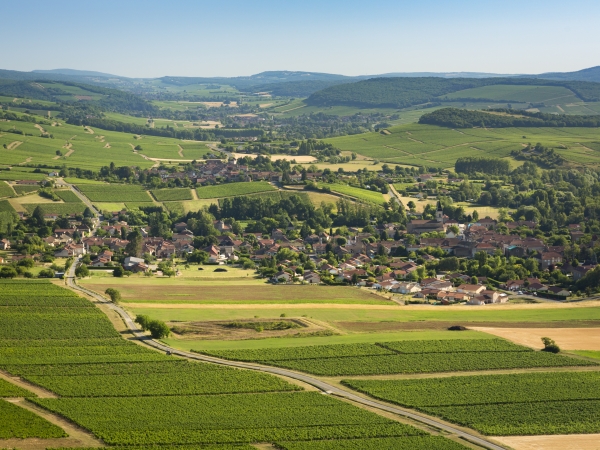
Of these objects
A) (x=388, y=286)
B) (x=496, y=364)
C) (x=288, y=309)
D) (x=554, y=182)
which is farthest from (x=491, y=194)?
(x=496, y=364)

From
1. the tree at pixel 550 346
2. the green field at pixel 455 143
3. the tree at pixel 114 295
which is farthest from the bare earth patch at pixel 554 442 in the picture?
the green field at pixel 455 143

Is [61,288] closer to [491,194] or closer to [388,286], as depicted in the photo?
[388,286]

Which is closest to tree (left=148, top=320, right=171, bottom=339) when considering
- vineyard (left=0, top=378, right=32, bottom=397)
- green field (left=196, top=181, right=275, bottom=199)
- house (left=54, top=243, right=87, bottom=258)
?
vineyard (left=0, top=378, right=32, bottom=397)

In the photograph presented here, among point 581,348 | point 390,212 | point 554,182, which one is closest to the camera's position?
point 581,348

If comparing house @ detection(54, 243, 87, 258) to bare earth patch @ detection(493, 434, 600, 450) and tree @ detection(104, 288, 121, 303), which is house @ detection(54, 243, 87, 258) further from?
bare earth patch @ detection(493, 434, 600, 450)

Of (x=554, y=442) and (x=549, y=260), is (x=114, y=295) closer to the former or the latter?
(x=554, y=442)

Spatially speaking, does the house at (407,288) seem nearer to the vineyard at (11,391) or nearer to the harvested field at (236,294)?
the harvested field at (236,294)

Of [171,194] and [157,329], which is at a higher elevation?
[157,329]

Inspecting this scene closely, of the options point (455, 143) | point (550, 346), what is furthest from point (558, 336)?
point (455, 143)
